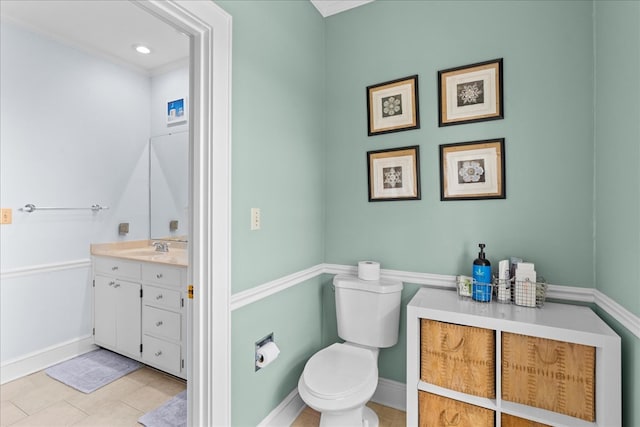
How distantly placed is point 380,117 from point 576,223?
1183mm

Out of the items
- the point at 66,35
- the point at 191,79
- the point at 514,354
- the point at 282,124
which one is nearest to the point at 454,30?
the point at 282,124

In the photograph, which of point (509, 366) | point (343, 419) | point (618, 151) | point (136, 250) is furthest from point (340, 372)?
point (136, 250)

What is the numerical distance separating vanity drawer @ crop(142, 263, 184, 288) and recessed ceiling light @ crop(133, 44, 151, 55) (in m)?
1.91

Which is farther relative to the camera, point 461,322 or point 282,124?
point 282,124

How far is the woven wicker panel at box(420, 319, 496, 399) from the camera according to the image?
4.40 ft

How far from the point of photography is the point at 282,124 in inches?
67.9

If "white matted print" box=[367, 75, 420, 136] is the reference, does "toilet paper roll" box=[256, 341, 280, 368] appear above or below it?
below

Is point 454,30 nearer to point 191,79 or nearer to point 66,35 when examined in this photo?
point 191,79

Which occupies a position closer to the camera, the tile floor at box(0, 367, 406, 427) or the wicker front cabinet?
the wicker front cabinet

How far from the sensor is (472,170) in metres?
1.69

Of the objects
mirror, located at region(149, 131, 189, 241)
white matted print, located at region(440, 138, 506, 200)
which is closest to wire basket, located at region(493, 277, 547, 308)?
white matted print, located at region(440, 138, 506, 200)

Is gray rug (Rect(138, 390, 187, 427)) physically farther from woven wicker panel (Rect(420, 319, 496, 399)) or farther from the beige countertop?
woven wicker panel (Rect(420, 319, 496, 399))

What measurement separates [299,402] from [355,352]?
511 millimetres

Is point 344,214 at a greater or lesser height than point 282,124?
lesser
